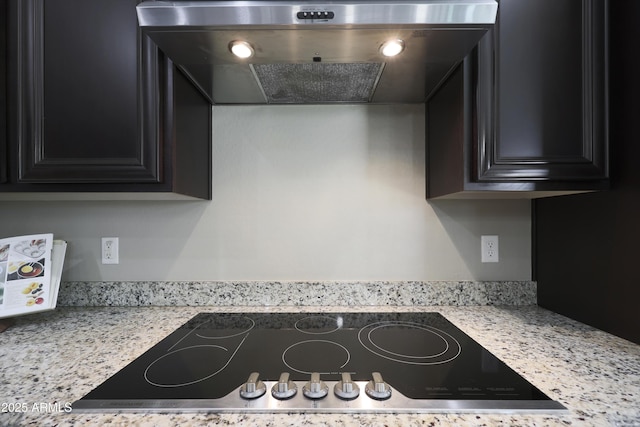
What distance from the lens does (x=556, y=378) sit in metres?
0.73

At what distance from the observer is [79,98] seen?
0.97 m

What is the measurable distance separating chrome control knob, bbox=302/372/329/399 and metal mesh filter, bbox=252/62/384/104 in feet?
2.80

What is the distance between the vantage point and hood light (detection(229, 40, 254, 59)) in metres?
0.84

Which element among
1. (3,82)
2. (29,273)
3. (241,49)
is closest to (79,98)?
(3,82)

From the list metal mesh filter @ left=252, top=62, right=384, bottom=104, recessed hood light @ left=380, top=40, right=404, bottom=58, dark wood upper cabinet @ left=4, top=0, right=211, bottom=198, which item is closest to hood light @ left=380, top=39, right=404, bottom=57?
recessed hood light @ left=380, top=40, right=404, bottom=58

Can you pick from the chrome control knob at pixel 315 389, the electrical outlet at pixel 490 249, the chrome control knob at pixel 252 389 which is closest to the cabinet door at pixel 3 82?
the chrome control knob at pixel 252 389

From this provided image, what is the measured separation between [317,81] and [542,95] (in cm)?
69

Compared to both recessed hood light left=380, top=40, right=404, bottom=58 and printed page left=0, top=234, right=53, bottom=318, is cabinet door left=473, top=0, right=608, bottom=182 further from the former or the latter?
printed page left=0, top=234, right=53, bottom=318

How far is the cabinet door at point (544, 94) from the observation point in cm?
93

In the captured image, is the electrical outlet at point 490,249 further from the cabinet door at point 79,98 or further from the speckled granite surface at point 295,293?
the cabinet door at point 79,98

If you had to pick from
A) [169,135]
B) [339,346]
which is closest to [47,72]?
[169,135]

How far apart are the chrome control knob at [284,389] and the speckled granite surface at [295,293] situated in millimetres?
613

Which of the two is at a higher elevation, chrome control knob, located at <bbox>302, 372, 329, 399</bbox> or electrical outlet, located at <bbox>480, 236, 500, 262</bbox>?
electrical outlet, located at <bbox>480, 236, 500, 262</bbox>

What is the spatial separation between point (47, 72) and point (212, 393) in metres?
1.06
